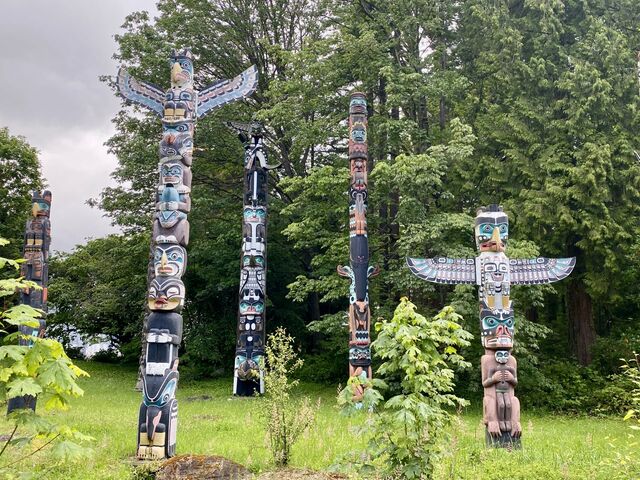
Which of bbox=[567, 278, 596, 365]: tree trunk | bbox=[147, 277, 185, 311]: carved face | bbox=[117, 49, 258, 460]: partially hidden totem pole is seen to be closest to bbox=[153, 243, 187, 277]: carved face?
bbox=[117, 49, 258, 460]: partially hidden totem pole

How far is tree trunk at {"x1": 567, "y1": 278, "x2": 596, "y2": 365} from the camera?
45.4 feet

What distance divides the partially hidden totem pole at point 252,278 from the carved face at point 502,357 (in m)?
6.15

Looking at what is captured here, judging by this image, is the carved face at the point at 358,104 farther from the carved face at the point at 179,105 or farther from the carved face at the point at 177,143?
the carved face at the point at 177,143

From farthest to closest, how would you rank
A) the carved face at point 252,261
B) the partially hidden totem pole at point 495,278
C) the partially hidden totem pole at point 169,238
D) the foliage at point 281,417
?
the carved face at point 252,261, the partially hidden totem pole at point 495,278, the partially hidden totem pole at point 169,238, the foliage at point 281,417

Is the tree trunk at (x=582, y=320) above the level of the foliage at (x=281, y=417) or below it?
above

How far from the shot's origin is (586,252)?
42.0 ft

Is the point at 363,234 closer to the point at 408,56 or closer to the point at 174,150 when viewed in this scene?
the point at 174,150

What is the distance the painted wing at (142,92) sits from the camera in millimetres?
9227

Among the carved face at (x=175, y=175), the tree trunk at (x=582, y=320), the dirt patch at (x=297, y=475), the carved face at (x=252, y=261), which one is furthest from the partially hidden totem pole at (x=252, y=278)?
the tree trunk at (x=582, y=320)

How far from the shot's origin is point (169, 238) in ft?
25.3

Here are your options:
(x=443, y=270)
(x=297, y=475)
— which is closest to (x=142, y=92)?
(x=443, y=270)

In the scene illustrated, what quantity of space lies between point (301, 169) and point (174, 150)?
408 inches

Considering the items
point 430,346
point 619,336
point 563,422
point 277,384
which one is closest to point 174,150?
point 277,384

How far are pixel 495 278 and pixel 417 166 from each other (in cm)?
438
